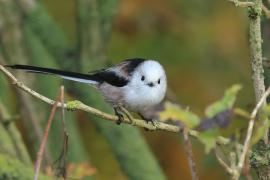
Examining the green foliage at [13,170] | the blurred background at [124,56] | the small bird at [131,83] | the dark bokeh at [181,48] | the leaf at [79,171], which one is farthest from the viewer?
the dark bokeh at [181,48]

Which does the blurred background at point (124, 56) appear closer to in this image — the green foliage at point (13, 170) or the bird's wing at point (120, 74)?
the bird's wing at point (120, 74)

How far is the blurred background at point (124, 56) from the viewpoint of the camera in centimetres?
636

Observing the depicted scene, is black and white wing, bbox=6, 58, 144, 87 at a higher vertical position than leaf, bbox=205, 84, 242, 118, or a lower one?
higher

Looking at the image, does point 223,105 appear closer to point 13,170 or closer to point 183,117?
point 183,117

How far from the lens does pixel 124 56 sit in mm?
8023

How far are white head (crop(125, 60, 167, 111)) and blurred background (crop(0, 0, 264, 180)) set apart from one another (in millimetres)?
1161

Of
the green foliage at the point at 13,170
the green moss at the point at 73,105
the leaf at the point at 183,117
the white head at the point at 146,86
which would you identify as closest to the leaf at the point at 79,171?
the green foliage at the point at 13,170

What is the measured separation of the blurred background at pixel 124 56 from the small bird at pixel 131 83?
102cm

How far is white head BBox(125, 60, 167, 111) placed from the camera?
4.91 m

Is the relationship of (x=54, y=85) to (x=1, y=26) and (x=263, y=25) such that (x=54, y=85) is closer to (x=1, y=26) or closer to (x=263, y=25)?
(x=1, y=26)

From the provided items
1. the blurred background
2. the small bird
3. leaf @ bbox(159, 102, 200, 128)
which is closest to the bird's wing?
the small bird

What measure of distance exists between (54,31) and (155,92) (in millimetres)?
1913

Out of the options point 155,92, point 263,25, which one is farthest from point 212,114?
point 263,25

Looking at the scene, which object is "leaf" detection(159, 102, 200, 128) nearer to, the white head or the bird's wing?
the white head
